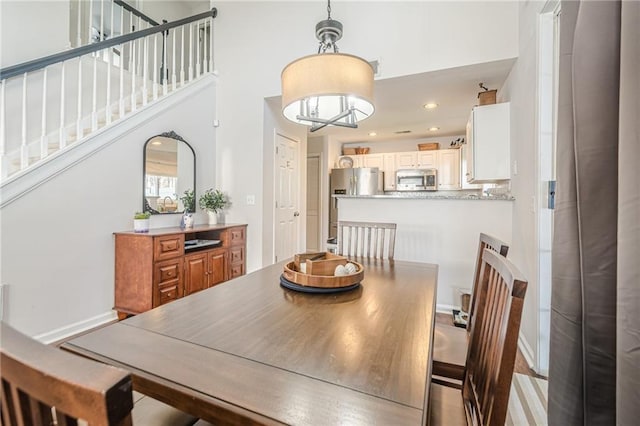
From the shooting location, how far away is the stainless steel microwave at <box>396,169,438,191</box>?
5.64 meters

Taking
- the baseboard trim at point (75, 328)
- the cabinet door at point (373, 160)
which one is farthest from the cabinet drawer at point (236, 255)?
the cabinet door at point (373, 160)

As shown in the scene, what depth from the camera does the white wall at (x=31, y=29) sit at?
267 cm

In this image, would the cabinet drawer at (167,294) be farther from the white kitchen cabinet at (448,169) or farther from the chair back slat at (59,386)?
the white kitchen cabinet at (448,169)

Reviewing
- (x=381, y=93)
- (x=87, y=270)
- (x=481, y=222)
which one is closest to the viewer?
(x=87, y=270)

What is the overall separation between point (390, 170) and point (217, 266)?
397cm

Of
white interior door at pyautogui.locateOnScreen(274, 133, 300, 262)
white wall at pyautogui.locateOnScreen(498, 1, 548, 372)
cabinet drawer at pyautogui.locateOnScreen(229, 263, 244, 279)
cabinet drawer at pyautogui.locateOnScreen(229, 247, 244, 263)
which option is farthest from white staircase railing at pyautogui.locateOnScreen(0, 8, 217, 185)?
white wall at pyautogui.locateOnScreen(498, 1, 548, 372)

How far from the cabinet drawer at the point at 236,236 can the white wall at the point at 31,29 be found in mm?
2500

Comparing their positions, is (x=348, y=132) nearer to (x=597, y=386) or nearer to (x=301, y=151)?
(x=301, y=151)

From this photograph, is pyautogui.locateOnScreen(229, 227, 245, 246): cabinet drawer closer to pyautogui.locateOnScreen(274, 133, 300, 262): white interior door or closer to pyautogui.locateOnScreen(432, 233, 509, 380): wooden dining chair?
pyautogui.locateOnScreen(274, 133, 300, 262): white interior door

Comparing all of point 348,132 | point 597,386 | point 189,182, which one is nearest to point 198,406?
point 597,386

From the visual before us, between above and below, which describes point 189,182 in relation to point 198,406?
above

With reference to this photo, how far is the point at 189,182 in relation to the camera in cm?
371

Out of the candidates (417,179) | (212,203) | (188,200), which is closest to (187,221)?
(188,200)

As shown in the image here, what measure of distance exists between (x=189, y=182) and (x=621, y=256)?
3830mm
